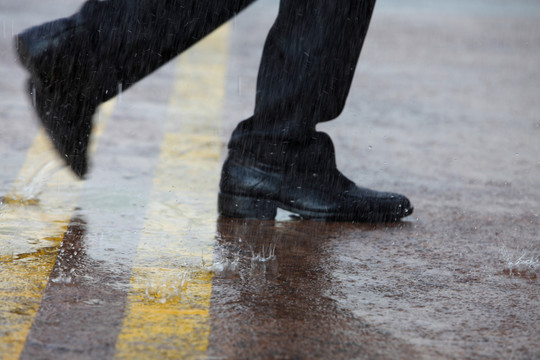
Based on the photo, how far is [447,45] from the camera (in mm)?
6742

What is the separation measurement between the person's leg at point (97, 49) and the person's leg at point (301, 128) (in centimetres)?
23

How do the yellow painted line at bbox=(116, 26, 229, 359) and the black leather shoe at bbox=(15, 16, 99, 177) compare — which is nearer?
the yellow painted line at bbox=(116, 26, 229, 359)

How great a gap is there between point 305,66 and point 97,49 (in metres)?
0.66

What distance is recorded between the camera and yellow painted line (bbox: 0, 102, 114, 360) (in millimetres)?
1870

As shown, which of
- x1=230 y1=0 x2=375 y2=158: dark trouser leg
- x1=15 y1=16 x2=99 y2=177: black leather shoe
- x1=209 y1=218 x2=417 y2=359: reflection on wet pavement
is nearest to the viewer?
x1=209 y1=218 x2=417 y2=359: reflection on wet pavement

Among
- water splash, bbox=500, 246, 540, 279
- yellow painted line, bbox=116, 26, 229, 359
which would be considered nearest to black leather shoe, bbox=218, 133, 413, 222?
yellow painted line, bbox=116, 26, 229, 359

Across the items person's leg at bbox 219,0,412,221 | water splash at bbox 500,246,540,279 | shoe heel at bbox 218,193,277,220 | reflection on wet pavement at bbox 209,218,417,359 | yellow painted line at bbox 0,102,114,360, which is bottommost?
yellow painted line at bbox 0,102,114,360

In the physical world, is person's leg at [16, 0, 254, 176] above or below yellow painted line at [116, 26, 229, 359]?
above

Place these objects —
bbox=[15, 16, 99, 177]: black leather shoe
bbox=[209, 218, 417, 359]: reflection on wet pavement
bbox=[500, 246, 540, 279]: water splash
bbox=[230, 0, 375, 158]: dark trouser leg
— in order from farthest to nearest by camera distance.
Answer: bbox=[230, 0, 375, 158]: dark trouser leg → bbox=[15, 16, 99, 177]: black leather shoe → bbox=[500, 246, 540, 279]: water splash → bbox=[209, 218, 417, 359]: reflection on wet pavement

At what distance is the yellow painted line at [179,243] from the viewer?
1.81m

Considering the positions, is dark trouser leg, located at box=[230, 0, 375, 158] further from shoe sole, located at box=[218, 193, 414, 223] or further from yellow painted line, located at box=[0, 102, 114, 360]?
yellow painted line, located at box=[0, 102, 114, 360]

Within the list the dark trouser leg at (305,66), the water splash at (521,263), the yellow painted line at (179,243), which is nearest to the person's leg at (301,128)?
the dark trouser leg at (305,66)

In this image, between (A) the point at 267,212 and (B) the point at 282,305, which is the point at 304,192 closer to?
(A) the point at 267,212

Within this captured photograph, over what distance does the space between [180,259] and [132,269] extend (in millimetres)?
161
